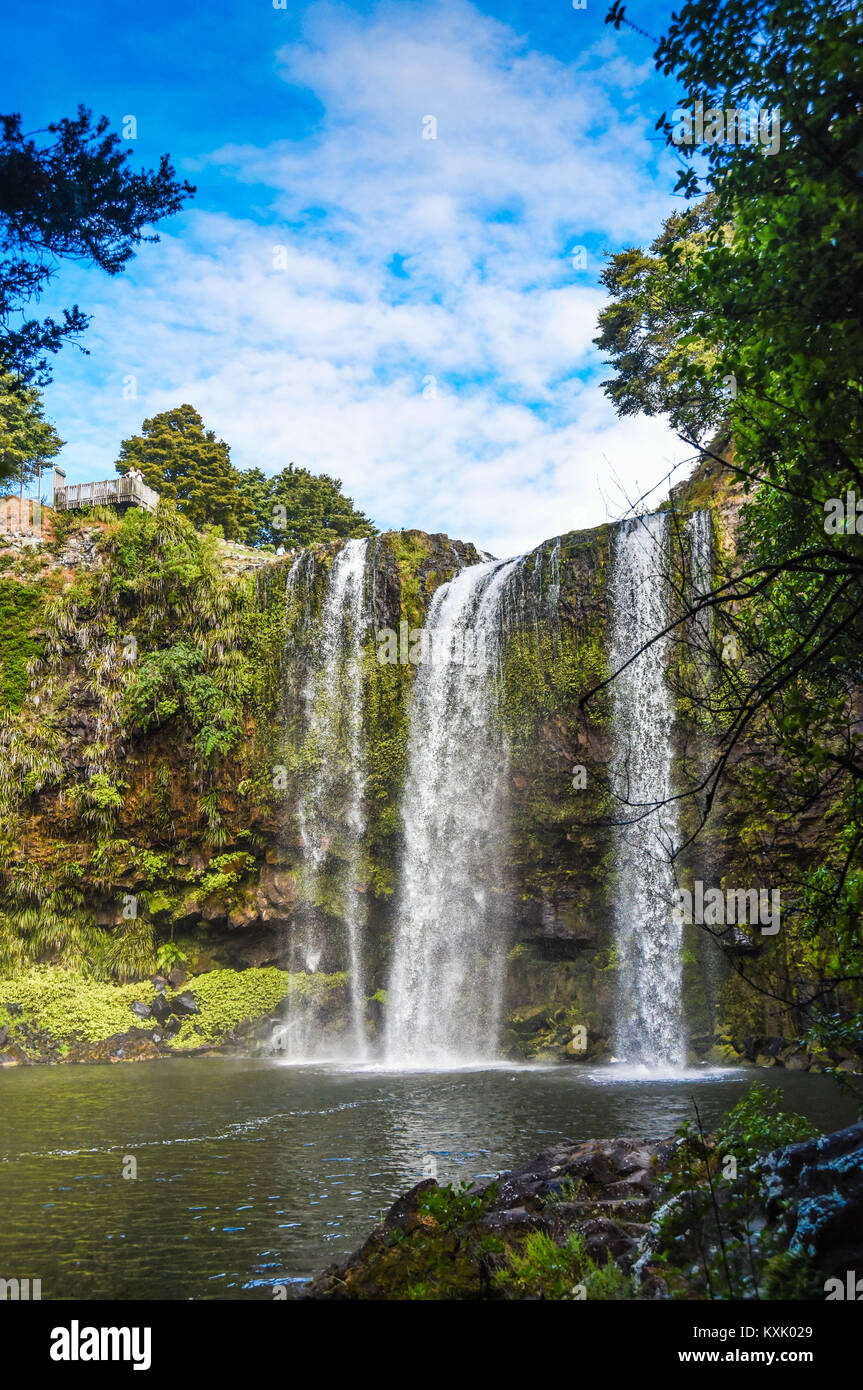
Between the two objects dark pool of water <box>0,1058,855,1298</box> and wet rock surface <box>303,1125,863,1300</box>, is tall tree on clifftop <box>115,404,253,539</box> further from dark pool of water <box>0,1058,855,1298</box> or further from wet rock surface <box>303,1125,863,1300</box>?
wet rock surface <box>303,1125,863,1300</box>

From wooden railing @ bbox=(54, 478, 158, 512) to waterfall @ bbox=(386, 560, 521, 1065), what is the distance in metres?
13.8

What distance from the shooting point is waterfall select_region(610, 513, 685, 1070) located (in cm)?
1750

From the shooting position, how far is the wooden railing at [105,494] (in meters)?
30.0

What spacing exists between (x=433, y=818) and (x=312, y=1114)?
9.20 metres

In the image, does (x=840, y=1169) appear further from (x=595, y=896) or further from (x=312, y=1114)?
(x=595, y=896)

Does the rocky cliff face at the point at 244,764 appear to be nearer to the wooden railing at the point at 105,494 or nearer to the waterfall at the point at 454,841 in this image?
the waterfall at the point at 454,841

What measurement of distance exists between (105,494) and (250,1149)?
2529cm

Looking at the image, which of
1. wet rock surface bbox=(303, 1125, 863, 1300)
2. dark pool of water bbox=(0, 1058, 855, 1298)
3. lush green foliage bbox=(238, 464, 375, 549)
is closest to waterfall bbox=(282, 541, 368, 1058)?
dark pool of water bbox=(0, 1058, 855, 1298)

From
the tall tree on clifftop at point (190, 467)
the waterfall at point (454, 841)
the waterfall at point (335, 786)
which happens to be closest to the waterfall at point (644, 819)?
the waterfall at point (454, 841)

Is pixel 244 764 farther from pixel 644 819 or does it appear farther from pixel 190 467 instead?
pixel 190 467

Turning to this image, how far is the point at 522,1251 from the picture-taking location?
18.6 ft

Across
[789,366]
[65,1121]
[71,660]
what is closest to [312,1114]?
[65,1121]

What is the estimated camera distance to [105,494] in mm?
30250

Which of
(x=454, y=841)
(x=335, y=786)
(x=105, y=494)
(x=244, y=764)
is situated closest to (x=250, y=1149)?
(x=454, y=841)
